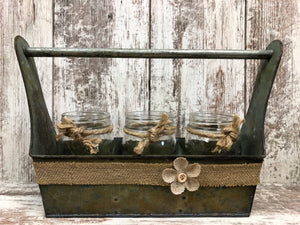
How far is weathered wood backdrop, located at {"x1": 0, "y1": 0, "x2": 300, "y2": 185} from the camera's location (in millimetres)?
812

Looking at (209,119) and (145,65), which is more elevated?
(145,65)

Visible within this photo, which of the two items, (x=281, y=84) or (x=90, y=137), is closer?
(x=90, y=137)

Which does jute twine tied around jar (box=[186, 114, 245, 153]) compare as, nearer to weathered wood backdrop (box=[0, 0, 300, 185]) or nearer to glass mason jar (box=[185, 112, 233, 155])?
glass mason jar (box=[185, 112, 233, 155])

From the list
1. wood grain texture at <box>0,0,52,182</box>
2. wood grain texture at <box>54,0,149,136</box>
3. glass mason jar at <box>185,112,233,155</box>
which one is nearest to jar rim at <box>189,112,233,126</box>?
glass mason jar at <box>185,112,233,155</box>

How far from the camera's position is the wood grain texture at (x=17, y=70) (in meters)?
0.81

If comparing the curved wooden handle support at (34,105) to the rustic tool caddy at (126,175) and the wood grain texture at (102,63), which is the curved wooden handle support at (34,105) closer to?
the rustic tool caddy at (126,175)

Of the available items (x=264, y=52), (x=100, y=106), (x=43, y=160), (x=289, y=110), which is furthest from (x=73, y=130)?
(x=289, y=110)

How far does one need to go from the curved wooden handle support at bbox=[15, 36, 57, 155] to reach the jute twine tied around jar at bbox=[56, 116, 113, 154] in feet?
0.13

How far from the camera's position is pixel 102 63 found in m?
0.82

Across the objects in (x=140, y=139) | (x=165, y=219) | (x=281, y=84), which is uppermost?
(x=281, y=84)

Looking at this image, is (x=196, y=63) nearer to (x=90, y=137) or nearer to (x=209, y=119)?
(x=209, y=119)

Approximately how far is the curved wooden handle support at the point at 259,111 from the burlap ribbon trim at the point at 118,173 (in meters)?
0.06

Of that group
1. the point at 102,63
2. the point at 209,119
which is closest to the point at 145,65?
the point at 102,63

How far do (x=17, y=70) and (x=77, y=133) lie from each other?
0.34m
